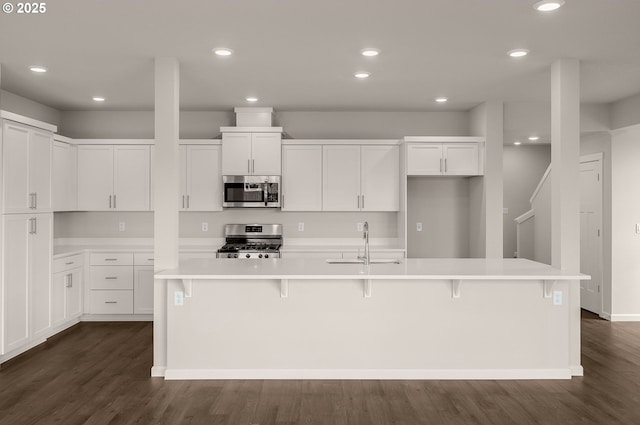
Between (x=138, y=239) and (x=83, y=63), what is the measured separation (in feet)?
9.62

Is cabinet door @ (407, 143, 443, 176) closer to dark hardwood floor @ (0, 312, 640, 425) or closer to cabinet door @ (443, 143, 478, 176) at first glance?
cabinet door @ (443, 143, 478, 176)

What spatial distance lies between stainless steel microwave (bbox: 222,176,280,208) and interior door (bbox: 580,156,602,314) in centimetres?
409

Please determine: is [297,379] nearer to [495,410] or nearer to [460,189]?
[495,410]

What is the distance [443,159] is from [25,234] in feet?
15.1

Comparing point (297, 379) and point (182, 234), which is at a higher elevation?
point (182, 234)

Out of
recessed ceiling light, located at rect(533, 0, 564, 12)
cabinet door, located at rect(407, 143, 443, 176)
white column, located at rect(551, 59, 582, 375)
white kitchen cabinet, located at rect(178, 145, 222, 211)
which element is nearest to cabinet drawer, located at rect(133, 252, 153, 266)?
white kitchen cabinet, located at rect(178, 145, 222, 211)

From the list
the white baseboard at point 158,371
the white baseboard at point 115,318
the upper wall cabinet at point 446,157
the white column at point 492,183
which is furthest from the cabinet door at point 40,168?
the white column at point 492,183

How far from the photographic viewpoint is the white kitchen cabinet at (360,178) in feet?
22.4

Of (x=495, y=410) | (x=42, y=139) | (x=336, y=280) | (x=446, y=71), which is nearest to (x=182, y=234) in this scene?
(x=42, y=139)

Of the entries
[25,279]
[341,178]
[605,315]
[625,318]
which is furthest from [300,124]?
[625,318]

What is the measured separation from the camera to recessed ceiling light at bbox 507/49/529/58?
14.4 feet

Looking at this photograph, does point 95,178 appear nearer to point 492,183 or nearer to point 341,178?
point 341,178

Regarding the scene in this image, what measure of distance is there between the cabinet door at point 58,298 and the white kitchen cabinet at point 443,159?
4159mm

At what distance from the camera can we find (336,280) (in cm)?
450
